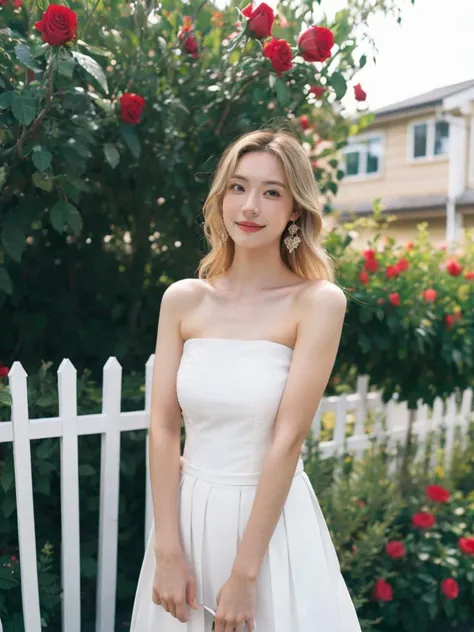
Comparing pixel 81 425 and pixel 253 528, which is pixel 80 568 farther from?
pixel 253 528

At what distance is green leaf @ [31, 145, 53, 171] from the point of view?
2.12 meters

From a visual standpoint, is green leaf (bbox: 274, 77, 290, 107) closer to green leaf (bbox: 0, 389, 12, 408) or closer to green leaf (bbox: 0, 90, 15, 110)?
green leaf (bbox: 0, 90, 15, 110)

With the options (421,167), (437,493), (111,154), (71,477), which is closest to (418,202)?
(421,167)

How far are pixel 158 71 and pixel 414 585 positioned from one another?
8.13 ft

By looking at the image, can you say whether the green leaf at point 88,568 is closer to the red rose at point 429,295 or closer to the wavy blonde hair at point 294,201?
the wavy blonde hair at point 294,201

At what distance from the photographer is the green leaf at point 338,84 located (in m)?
2.60

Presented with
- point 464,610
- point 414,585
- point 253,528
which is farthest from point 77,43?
point 464,610

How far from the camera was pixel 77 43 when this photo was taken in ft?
7.20

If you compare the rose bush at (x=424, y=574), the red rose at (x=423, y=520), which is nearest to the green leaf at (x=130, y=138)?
the rose bush at (x=424, y=574)

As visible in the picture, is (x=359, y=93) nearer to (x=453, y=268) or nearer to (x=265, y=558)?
(x=453, y=268)

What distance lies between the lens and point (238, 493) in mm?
1780

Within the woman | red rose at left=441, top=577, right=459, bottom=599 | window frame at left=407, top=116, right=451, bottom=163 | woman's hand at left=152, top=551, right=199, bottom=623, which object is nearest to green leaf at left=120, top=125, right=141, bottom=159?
the woman

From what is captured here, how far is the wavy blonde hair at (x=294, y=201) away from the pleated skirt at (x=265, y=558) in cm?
61

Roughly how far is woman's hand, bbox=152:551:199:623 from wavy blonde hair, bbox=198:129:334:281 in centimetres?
82
